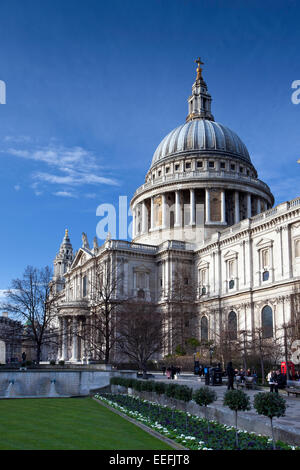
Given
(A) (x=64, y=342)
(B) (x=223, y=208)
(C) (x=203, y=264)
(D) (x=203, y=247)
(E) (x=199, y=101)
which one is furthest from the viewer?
(E) (x=199, y=101)

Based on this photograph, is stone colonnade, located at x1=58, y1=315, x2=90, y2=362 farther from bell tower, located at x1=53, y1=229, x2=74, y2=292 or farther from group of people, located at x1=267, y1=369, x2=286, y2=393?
bell tower, located at x1=53, y1=229, x2=74, y2=292

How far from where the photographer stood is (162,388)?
25.9 meters

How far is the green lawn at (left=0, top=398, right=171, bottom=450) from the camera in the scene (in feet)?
51.2

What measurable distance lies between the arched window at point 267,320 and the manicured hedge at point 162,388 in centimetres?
2350

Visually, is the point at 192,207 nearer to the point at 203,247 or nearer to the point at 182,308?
the point at 203,247

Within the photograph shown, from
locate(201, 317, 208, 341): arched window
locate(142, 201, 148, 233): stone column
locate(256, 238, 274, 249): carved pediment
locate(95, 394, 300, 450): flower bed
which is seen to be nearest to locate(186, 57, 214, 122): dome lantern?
locate(142, 201, 148, 233): stone column

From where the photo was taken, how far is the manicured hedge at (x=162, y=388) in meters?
22.4

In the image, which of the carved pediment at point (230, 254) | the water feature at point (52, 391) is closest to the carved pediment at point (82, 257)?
the carved pediment at point (230, 254)

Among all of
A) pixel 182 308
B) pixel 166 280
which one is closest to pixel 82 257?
pixel 166 280

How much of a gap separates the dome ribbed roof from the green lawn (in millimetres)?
68585

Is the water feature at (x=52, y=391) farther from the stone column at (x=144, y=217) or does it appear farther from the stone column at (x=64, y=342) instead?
the stone column at (x=144, y=217)

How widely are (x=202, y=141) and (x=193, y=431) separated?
7686 cm
